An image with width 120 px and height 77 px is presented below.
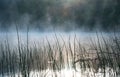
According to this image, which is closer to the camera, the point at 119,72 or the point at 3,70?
the point at 119,72

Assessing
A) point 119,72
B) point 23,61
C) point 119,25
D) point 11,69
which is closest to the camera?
point 119,72

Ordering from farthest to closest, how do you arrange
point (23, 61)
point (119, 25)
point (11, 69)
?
point (119, 25), point (11, 69), point (23, 61)

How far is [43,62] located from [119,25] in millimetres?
2249

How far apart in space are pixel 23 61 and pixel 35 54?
66.9 inches

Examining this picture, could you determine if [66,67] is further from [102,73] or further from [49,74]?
[102,73]

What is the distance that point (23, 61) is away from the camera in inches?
272

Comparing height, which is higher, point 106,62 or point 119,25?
point 119,25

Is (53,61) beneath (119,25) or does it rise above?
beneath

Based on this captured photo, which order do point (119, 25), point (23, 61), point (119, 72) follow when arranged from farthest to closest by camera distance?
1. point (119, 25)
2. point (23, 61)
3. point (119, 72)

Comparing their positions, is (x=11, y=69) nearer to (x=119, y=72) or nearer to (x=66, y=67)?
(x=66, y=67)

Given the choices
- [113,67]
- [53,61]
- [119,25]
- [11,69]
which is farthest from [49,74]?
[119,25]

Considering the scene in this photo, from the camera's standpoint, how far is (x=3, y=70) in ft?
24.7

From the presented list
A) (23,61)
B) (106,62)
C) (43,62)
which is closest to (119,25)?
(106,62)

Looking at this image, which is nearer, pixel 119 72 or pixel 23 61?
pixel 119 72
